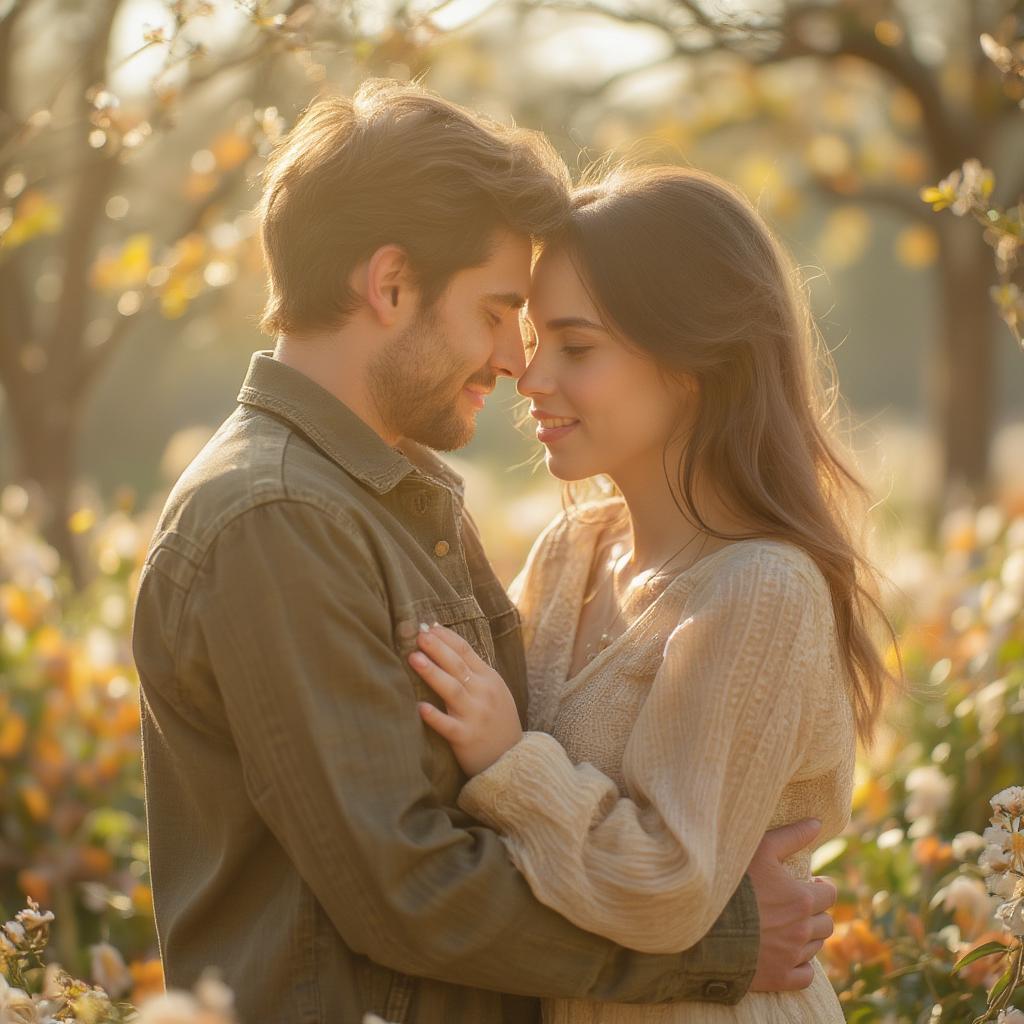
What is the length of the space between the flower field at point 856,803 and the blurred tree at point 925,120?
2.45 meters

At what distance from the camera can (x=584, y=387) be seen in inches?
104

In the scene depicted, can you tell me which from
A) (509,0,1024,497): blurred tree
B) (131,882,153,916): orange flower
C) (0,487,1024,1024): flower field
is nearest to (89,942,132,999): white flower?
(0,487,1024,1024): flower field

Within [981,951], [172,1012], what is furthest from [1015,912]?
[172,1012]

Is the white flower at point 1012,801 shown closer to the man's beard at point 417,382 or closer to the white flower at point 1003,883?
the white flower at point 1003,883

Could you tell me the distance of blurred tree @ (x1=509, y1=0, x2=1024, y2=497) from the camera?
6793 millimetres

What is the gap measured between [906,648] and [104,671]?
9.67ft

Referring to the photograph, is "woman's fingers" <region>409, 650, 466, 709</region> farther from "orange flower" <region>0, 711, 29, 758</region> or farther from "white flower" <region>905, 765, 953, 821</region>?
"orange flower" <region>0, 711, 29, 758</region>

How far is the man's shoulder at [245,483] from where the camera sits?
6.81 ft

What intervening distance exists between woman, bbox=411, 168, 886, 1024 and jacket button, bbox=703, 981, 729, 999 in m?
0.06

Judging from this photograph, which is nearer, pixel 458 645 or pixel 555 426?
pixel 458 645

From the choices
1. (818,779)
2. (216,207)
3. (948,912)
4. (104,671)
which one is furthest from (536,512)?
(818,779)

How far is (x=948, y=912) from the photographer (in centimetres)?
333

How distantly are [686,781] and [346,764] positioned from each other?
0.56m

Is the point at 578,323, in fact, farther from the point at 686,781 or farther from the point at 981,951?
the point at 981,951
